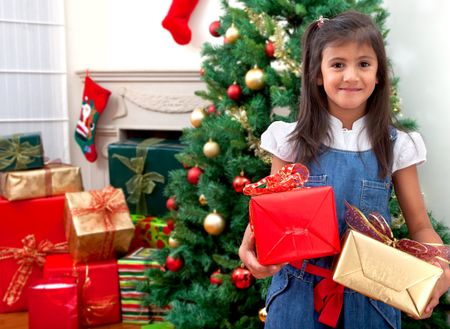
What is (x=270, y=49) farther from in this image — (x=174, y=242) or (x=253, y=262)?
(x=253, y=262)

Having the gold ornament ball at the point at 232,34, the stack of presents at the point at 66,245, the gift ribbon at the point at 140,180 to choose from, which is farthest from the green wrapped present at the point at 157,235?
the gold ornament ball at the point at 232,34

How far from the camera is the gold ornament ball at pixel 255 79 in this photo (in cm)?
169

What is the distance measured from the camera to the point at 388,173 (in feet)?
3.14

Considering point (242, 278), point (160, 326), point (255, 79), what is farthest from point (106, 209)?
point (255, 79)

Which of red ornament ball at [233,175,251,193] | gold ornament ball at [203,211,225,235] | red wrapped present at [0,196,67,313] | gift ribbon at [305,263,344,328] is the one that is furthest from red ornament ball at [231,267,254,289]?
red wrapped present at [0,196,67,313]

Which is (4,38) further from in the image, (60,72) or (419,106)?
(419,106)

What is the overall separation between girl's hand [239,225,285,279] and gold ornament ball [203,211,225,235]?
801 mm

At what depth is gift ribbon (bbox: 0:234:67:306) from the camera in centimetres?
229

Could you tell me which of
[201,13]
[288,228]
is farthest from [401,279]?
[201,13]

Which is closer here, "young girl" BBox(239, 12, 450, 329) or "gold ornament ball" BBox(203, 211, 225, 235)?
"young girl" BBox(239, 12, 450, 329)

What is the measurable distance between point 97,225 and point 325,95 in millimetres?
1418

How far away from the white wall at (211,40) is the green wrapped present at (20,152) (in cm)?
83

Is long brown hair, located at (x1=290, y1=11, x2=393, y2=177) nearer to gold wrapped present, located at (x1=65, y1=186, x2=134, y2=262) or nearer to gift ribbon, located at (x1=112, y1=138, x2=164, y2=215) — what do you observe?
gold wrapped present, located at (x1=65, y1=186, x2=134, y2=262)

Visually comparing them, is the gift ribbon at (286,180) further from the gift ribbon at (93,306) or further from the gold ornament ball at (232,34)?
the gift ribbon at (93,306)
